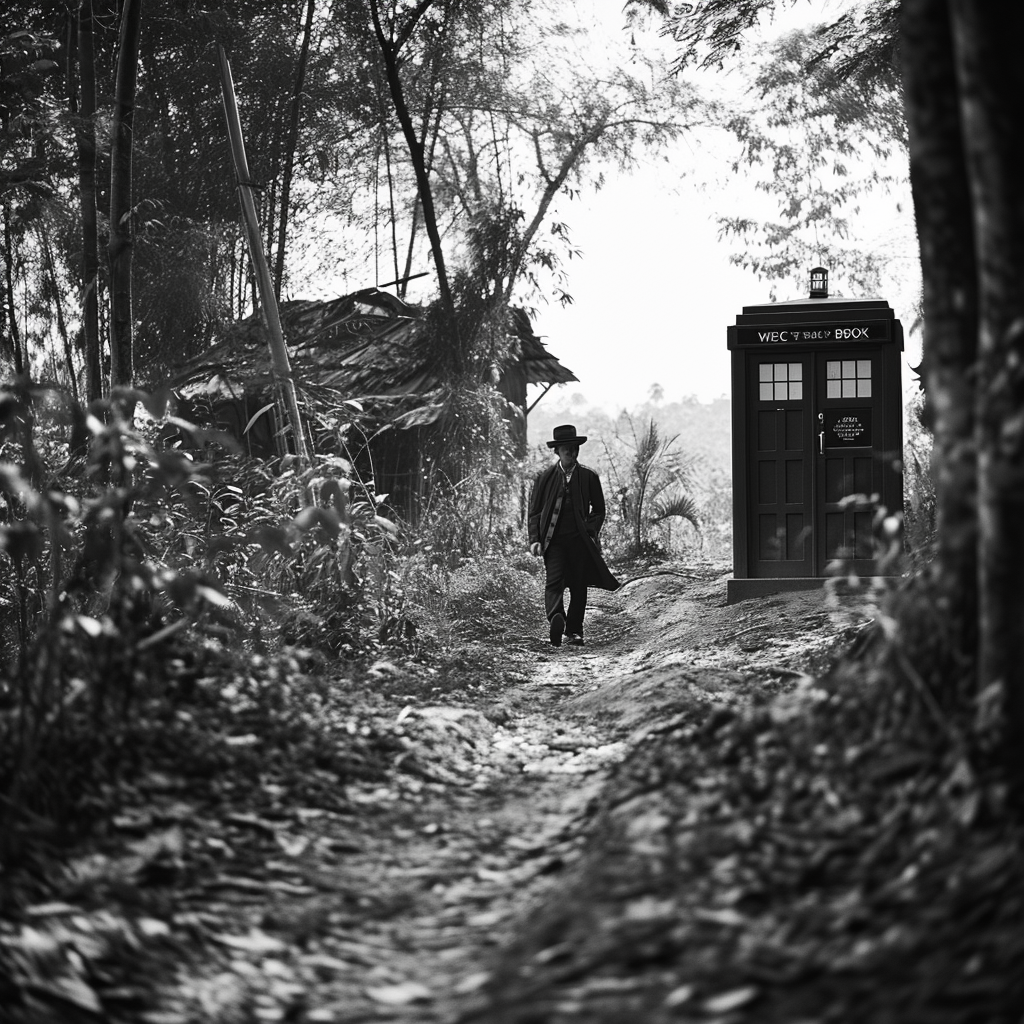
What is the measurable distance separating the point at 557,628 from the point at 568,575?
504 millimetres

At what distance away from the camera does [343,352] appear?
20109mm

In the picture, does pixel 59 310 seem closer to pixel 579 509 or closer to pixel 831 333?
pixel 579 509

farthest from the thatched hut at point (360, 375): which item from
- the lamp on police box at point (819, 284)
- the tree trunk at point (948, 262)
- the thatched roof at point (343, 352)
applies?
the tree trunk at point (948, 262)

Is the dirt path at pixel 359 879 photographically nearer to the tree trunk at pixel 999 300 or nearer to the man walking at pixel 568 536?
the tree trunk at pixel 999 300

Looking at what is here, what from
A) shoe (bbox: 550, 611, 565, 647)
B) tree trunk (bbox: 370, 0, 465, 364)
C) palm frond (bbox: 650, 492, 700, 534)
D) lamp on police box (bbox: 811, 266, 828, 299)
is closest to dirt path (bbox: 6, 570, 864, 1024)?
shoe (bbox: 550, 611, 565, 647)

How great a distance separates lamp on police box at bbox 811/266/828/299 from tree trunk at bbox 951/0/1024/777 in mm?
10459

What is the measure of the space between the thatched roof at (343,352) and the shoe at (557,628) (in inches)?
212

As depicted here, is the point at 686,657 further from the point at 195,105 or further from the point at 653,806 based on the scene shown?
the point at 195,105

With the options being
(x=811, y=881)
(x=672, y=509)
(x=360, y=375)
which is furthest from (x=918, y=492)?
(x=811, y=881)

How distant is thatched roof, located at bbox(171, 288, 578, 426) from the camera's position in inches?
688

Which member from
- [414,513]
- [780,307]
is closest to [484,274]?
[414,513]

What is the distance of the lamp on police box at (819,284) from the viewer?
1332 centimetres

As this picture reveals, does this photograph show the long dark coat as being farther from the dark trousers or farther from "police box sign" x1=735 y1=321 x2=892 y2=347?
"police box sign" x1=735 y1=321 x2=892 y2=347

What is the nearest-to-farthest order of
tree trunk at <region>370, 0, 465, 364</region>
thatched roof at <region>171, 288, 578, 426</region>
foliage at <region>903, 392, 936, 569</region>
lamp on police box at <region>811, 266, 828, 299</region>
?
foliage at <region>903, 392, 936, 569</region> < lamp on police box at <region>811, 266, 828, 299</region> < tree trunk at <region>370, 0, 465, 364</region> < thatched roof at <region>171, 288, 578, 426</region>
